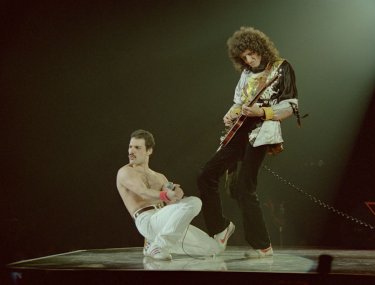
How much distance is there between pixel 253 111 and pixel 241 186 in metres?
0.57

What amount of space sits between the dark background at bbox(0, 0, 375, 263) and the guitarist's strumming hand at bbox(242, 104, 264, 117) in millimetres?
2312

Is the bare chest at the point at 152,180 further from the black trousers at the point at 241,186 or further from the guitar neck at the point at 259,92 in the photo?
the guitar neck at the point at 259,92

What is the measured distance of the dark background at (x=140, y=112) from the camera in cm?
550

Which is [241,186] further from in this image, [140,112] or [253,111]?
[140,112]

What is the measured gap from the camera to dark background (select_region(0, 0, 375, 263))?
5.50m

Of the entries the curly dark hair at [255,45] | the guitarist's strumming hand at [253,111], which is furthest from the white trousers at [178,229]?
the curly dark hair at [255,45]

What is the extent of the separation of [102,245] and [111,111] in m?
1.66

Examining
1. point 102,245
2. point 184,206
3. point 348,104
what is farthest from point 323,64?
point 102,245

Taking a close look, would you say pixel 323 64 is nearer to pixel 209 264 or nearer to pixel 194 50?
pixel 194 50

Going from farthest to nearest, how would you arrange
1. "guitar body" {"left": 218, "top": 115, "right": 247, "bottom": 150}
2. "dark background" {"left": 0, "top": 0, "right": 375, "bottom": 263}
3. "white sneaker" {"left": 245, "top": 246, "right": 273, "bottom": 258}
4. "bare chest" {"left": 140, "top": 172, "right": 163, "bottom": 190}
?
"dark background" {"left": 0, "top": 0, "right": 375, "bottom": 263}, "bare chest" {"left": 140, "top": 172, "right": 163, "bottom": 190}, "guitar body" {"left": 218, "top": 115, "right": 247, "bottom": 150}, "white sneaker" {"left": 245, "top": 246, "right": 273, "bottom": 258}

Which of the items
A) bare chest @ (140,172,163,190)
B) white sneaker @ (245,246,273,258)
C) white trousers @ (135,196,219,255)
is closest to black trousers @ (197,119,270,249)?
white sneaker @ (245,246,273,258)

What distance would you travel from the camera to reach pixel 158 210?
11.4 feet

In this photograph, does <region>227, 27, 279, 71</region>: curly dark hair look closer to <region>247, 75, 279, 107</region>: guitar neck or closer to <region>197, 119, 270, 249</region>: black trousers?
<region>247, 75, 279, 107</region>: guitar neck

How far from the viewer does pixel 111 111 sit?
568cm
